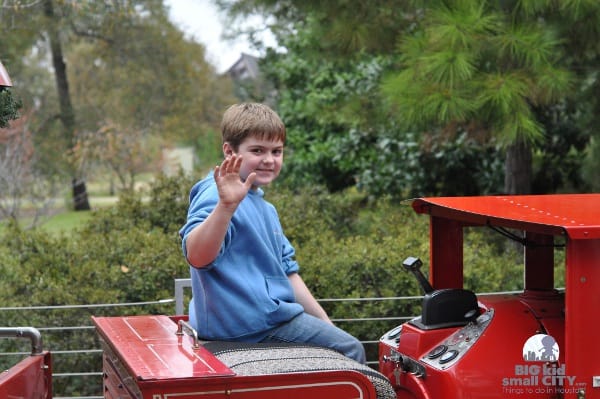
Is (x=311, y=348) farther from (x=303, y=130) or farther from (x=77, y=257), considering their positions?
(x=303, y=130)

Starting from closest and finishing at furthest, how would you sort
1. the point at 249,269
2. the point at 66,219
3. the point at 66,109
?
the point at 249,269
the point at 66,219
the point at 66,109

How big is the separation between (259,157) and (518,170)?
5856 millimetres

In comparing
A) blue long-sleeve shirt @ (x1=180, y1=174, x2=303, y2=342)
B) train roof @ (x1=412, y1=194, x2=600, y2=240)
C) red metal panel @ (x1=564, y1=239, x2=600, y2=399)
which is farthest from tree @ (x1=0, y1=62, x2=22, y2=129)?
red metal panel @ (x1=564, y1=239, x2=600, y2=399)

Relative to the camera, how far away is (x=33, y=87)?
26.5 meters

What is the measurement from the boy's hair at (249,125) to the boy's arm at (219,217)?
1.03ft

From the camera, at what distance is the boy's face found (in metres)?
3.08

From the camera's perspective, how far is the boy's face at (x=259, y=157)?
3.08 metres

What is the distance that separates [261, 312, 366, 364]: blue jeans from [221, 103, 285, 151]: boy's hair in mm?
660

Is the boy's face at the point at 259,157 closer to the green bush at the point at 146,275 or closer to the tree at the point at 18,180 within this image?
the green bush at the point at 146,275

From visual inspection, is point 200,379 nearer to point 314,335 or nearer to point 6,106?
point 314,335

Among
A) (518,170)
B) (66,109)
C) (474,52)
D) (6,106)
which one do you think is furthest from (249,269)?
(66,109)

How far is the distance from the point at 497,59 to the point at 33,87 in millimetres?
22336

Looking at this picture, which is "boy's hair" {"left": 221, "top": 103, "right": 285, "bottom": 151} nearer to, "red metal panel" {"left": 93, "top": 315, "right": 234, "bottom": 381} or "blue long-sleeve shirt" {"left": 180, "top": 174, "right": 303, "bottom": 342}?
"blue long-sleeve shirt" {"left": 180, "top": 174, "right": 303, "bottom": 342}

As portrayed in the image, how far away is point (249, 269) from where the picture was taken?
3.05 meters
